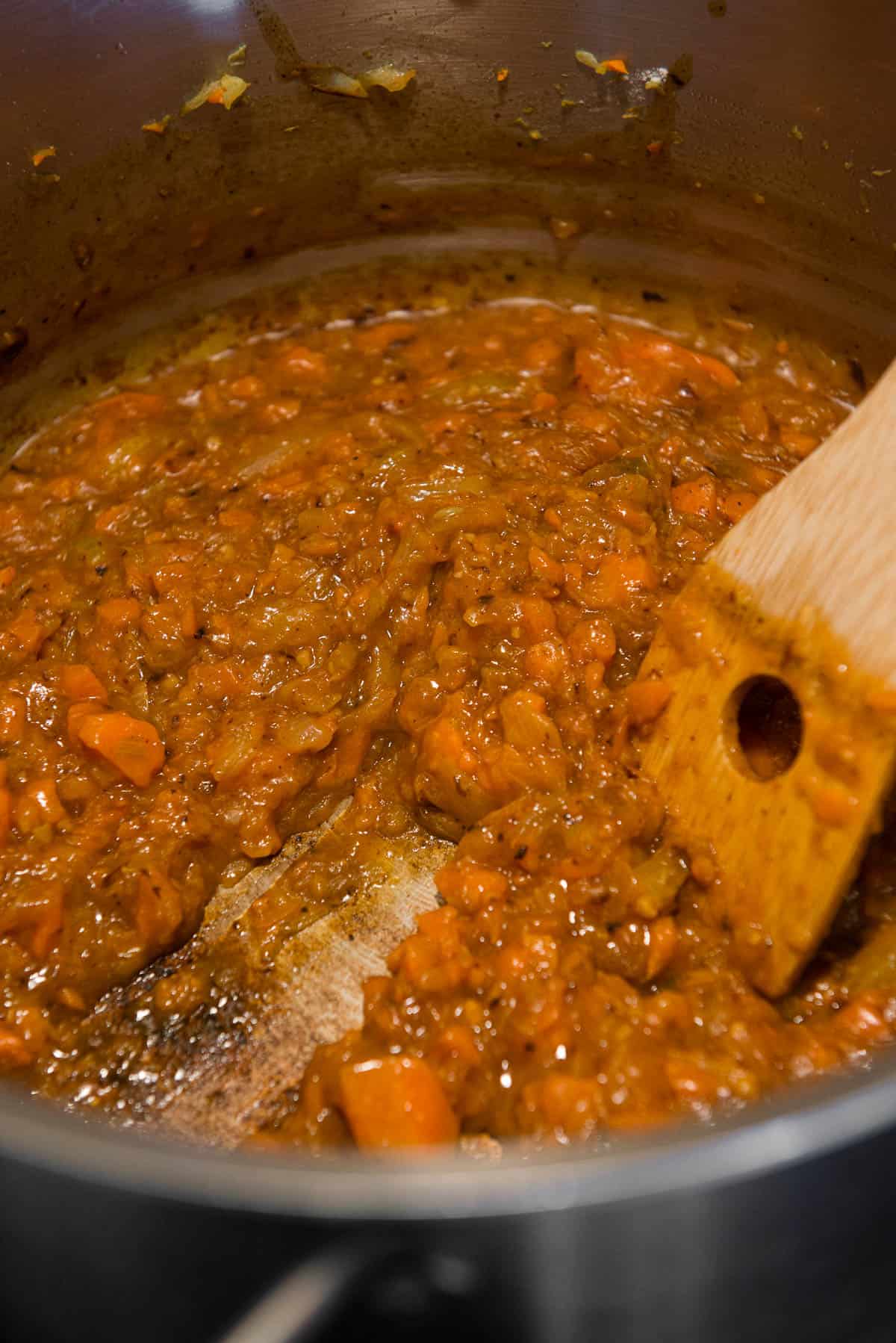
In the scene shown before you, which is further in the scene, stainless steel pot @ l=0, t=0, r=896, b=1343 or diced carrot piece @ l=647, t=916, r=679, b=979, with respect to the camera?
stainless steel pot @ l=0, t=0, r=896, b=1343

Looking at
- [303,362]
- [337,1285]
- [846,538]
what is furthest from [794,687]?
[303,362]

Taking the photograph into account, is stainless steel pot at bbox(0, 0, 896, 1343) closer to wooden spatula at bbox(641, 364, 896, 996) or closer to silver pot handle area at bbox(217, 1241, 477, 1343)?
silver pot handle area at bbox(217, 1241, 477, 1343)

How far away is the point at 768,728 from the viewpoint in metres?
2.39

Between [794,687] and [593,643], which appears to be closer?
[794,687]

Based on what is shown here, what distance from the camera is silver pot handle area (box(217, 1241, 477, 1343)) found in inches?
43.6

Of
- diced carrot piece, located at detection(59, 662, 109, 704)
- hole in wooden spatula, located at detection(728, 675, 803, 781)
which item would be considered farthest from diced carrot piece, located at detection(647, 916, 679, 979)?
diced carrot piece, located at detection(59, 662, 109, 704)

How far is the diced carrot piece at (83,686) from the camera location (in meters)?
2.57

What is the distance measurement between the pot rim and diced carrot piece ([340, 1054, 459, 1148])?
0.77 metres

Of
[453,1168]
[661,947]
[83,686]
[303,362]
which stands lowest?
[661,947]

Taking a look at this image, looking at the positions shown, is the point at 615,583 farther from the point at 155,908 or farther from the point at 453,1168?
the point at 453,1168

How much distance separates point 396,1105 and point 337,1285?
756 mm

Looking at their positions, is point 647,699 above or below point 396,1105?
above

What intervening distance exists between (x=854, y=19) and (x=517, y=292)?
125 centimetres

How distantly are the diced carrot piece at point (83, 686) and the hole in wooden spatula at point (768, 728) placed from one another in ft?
4.83
